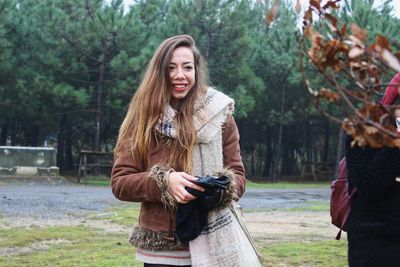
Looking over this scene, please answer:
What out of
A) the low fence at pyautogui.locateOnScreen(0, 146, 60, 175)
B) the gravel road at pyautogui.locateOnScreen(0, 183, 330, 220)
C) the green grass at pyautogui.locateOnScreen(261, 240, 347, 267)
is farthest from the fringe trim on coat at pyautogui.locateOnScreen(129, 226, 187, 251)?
the low fence at pyautogui.locateOnScreen(0, 146, 60, 175)

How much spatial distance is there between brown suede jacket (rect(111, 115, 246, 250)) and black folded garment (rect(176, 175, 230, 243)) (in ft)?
0.14

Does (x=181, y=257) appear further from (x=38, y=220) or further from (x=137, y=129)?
(x=38, y=220)

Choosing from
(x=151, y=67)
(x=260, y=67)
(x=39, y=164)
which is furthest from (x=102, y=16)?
(x=151, y=67)

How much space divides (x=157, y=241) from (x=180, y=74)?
58 centimetres

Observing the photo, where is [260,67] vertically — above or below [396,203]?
above

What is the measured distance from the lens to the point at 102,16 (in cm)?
1952

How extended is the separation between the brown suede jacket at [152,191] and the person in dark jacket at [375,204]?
461 mm

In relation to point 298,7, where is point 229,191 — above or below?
below

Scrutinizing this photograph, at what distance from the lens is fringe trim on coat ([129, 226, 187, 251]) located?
2229mm

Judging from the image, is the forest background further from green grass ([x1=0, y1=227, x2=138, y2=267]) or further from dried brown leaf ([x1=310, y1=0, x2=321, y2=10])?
dried brown leaf ([x1=310, y1=0, x2=321, y2=10])

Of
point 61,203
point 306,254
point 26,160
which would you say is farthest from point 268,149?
point 306,254

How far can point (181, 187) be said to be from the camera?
215cm

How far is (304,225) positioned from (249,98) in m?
13.1

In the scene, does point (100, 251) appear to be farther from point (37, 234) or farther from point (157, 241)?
point (157, 241)
